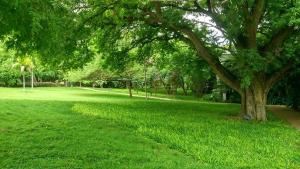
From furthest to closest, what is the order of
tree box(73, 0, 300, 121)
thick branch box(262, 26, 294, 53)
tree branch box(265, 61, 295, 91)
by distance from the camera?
tree branch box(265, 61, 295, 91) → thick branch box(262, 26, 294, 53) → tree box(73, 0, 300, 121)

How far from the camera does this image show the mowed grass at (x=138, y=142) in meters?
9.38

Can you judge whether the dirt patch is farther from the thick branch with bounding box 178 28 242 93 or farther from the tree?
the thick branch with bounding box 178 28 242 93

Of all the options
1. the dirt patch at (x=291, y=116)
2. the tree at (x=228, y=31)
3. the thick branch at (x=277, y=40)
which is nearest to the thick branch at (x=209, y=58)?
the tree at (x=228, y=31)

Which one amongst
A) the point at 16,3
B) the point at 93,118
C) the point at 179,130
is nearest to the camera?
the point at 16,3

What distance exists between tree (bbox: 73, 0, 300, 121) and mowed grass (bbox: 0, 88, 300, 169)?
2.18 metres

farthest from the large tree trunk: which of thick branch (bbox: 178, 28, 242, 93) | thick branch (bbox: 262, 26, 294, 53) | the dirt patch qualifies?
thick branch (bbox: 262, 26, 294, 53)

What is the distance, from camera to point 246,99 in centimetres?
1877

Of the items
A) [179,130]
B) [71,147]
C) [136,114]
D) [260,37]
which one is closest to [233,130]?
[179,130]

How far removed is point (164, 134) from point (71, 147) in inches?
118

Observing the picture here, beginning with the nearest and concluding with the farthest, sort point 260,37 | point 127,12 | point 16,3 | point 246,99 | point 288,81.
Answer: point 16,3 < point 127,12 < point 246,99 < point 260,37 < point 288,81

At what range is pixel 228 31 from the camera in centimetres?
1761

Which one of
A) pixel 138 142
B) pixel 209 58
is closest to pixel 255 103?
pixel 209 58

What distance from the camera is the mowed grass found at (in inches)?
369

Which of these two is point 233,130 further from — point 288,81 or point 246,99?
point 288,81
